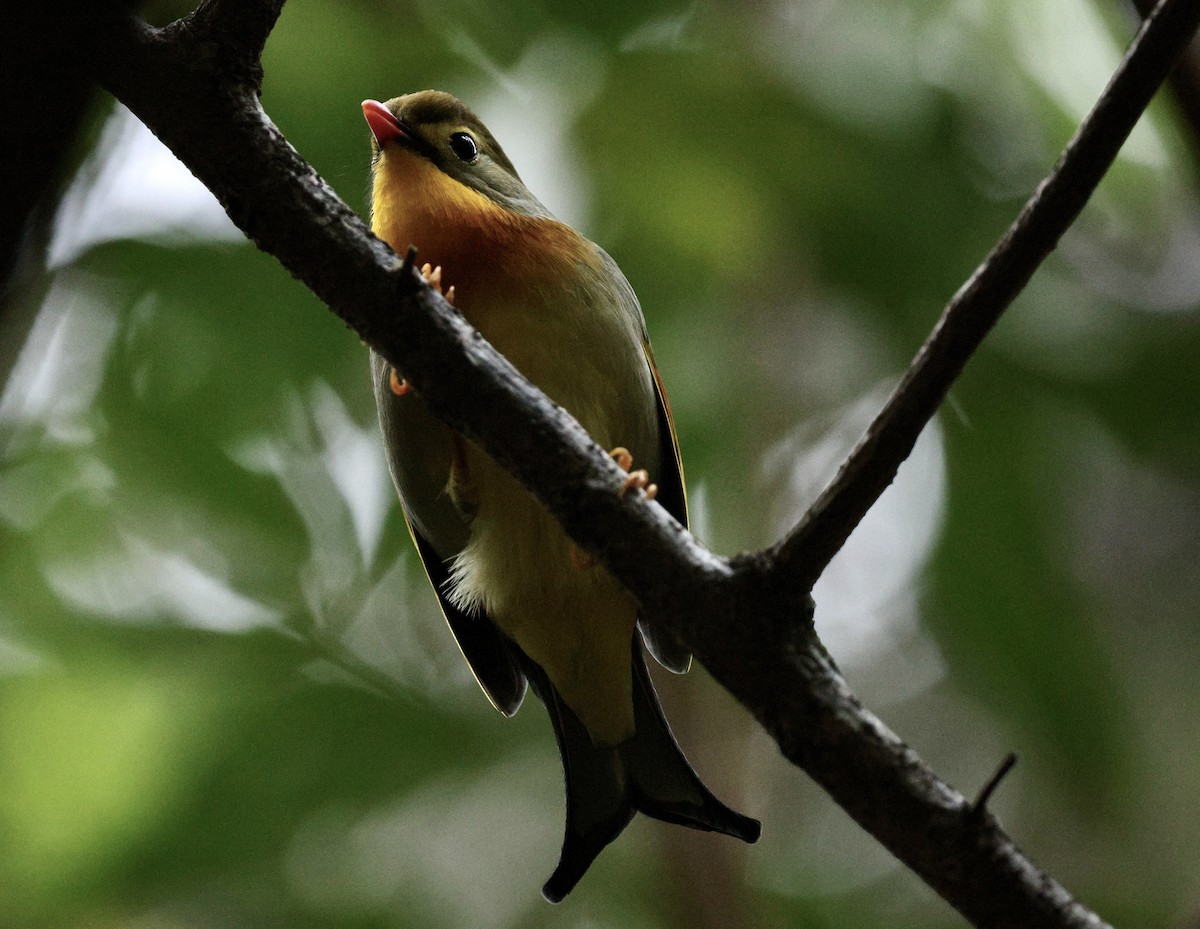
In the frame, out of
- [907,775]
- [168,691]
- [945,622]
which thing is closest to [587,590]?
[907,775]

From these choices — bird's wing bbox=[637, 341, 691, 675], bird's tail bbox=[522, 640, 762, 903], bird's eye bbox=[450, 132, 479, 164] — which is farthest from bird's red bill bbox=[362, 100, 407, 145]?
bird's tail bbox=[522, 640, 762, 903]

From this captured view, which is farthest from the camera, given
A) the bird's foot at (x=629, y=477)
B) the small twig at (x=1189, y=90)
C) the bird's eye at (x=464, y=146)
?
the bird's eye at (x=464, y=146)

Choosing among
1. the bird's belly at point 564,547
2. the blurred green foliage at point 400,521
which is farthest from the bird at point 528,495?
the blurred green foliage at point 400,521

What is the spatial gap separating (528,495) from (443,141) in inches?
43.0

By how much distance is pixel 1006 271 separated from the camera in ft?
5.60

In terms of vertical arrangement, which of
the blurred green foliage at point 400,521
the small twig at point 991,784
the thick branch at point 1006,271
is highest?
the thick branch at point 1006,271

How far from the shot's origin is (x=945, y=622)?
462cm

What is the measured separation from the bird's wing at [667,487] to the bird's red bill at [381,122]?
2.80ft

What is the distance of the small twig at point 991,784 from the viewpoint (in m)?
1.55

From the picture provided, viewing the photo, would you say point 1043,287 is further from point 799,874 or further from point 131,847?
point 131,847

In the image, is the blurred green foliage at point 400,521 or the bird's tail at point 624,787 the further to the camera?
the blurred green foliage at point 400,521

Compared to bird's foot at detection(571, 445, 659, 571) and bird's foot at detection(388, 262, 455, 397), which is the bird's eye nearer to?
bird's foot at detection(388, 262, 455, 397)

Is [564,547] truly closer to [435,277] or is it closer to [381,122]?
[435,277]

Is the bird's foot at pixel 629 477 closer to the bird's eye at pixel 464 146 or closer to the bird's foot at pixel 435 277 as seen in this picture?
A: the bird's foot at pixel 435 277
